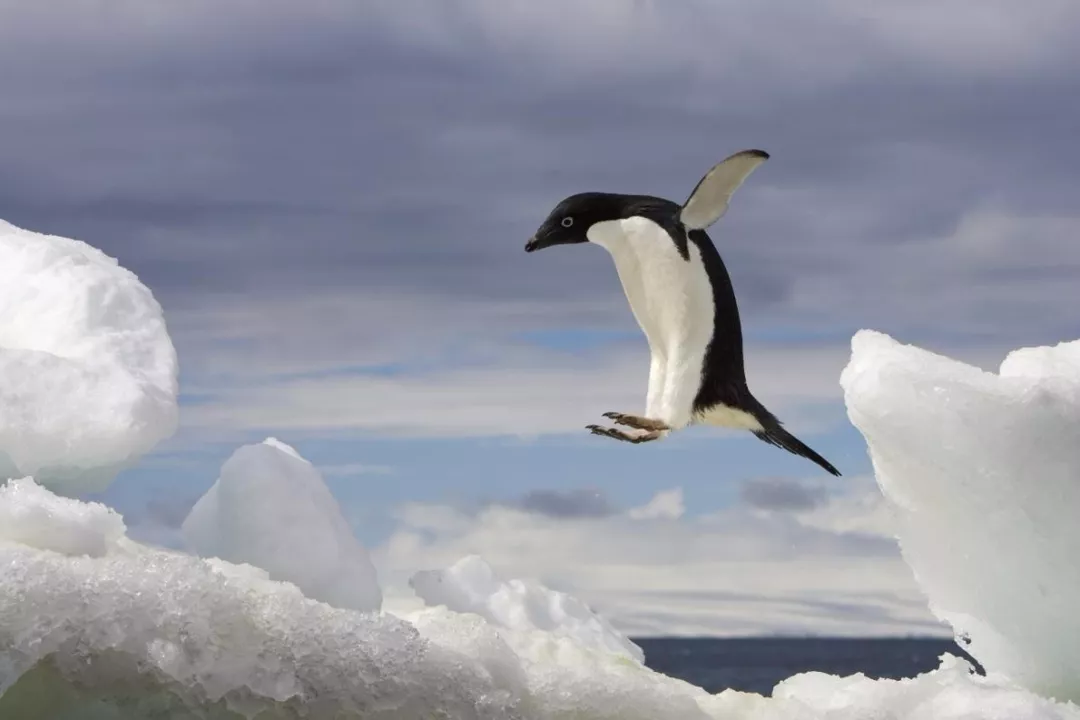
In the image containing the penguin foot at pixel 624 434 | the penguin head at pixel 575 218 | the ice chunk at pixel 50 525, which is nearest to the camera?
the ice chunk at pixel 50 525

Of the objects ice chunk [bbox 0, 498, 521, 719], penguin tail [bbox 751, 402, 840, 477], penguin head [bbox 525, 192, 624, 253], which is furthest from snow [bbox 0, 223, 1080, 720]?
penguin head [bbox 525, 192, 624, 253]

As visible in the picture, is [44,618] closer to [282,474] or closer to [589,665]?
[589,665]

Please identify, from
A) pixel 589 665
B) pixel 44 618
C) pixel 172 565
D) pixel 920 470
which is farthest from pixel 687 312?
pixel 44 618

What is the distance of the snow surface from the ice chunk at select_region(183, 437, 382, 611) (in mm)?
2334

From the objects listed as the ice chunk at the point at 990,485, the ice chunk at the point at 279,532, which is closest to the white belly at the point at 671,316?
the ice chunk at the point at 990,485

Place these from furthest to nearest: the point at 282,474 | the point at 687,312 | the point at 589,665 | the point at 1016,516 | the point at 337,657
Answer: the point at 282,474, the point at 687,312, the point at 1016,516, the point at 589,665, the point at 337,657

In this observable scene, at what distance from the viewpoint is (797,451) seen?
17.5 ft

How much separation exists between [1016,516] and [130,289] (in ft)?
13.5

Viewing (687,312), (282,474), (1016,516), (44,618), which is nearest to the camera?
(44,618)

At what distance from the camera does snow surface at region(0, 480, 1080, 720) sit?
109 inches

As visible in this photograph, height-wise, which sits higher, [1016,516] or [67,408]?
[1016,516]

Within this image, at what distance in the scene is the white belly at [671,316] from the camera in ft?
17.1

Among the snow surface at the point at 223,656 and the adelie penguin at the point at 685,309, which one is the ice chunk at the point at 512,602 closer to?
the adelie penguin at the point at 685,309

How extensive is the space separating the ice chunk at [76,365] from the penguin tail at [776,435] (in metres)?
2.48
